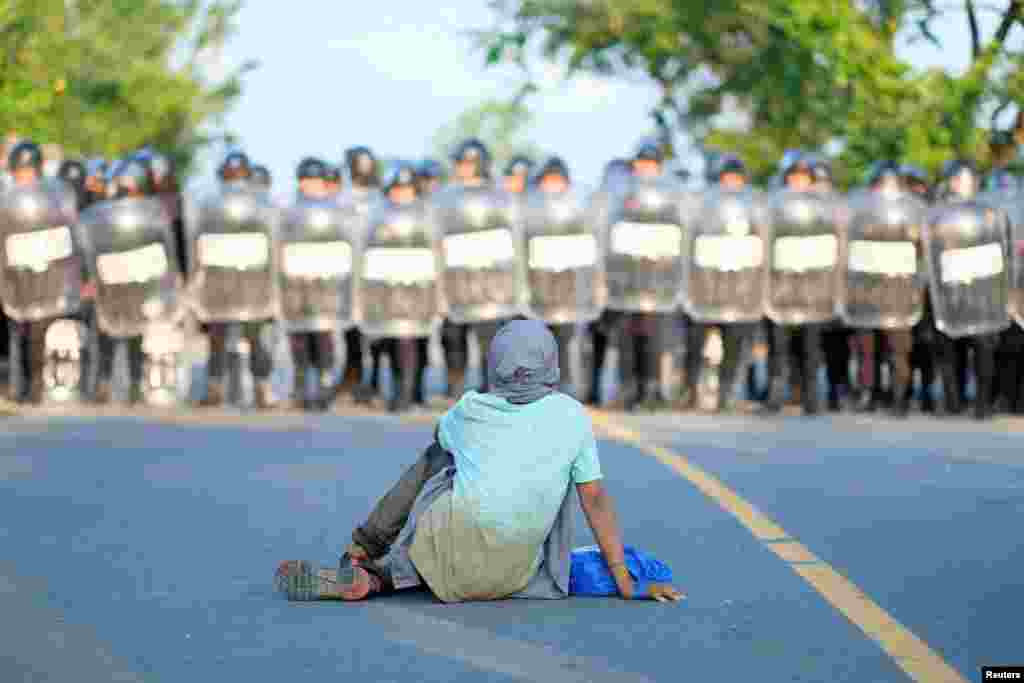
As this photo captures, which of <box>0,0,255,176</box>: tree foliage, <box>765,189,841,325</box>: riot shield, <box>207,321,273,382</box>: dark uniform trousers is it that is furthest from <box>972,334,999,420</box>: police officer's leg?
<box>0,0,255,176</box>: tree foliage

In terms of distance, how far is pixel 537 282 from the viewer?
20.0 metres

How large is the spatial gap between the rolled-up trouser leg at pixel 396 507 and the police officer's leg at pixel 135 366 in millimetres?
12052

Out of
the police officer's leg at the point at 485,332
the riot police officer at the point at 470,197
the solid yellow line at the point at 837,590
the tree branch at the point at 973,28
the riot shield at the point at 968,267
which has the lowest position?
the solid yellow line at the point at 837,590

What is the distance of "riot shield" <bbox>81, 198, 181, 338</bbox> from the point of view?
66.7 ft

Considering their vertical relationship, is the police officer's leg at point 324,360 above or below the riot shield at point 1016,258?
below

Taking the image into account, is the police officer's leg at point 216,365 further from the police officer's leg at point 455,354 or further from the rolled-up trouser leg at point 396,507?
the rolled-up trouser leg at point 396,507

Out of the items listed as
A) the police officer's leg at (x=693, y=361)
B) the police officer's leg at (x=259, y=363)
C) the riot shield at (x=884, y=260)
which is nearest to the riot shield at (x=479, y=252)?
the police officer's leg at (x=693, y=361)

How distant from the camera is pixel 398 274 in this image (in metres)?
20.1

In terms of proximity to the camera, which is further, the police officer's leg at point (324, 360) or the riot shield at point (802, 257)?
the police officer's leg at point (324, 360)

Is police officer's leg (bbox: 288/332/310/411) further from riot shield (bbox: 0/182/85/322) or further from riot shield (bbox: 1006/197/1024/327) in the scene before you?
riot shield (bbox: 1006/197/1024/327)

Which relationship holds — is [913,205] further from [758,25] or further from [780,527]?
[758,25]

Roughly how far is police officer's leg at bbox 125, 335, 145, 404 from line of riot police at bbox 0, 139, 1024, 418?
0.04 metres

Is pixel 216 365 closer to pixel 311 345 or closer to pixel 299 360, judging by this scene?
pixel 299 360

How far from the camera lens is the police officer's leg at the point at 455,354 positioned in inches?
825
